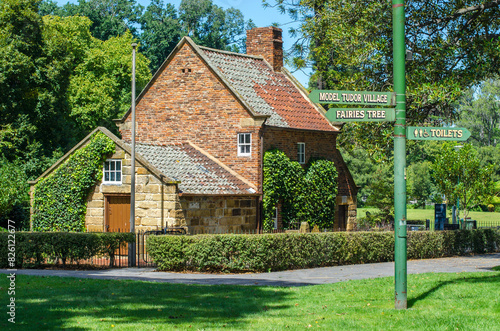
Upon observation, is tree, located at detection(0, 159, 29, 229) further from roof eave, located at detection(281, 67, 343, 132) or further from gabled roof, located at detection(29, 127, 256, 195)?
roof eave, located at detection(281, 67, 343, 132)

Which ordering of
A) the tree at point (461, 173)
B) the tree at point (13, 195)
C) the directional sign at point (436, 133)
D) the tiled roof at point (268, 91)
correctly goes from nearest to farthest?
the directional sign at point (436, 133) → the tiled roof at point (268, 91) → the tree at point (13, 195) → the tree at point (461, 173)

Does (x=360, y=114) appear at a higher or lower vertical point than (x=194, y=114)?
lower

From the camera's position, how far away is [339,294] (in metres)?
13.1

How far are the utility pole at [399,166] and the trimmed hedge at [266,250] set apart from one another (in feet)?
30.0

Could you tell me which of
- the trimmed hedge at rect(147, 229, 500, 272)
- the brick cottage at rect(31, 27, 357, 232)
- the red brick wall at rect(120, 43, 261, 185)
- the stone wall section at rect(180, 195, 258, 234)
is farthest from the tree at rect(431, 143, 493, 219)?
the trimmed hedge at rect(147, 229, 500, 272)

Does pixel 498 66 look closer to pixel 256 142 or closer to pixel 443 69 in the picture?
pixel 443 69

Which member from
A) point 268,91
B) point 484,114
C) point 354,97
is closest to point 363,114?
point 354,97

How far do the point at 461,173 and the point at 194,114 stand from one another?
15.7 metres

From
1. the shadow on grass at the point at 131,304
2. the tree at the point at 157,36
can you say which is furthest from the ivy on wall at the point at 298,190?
the tree at the point at 157,36

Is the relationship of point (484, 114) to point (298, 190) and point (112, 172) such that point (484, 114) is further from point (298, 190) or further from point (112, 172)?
point (112, 172)

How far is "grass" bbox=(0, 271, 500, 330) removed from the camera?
9938mm

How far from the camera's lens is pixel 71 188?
26.3 m

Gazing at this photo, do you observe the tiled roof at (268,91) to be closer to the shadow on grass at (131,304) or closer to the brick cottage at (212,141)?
the brick cottage at (212,141)

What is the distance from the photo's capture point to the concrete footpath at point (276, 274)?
17.2 meters
